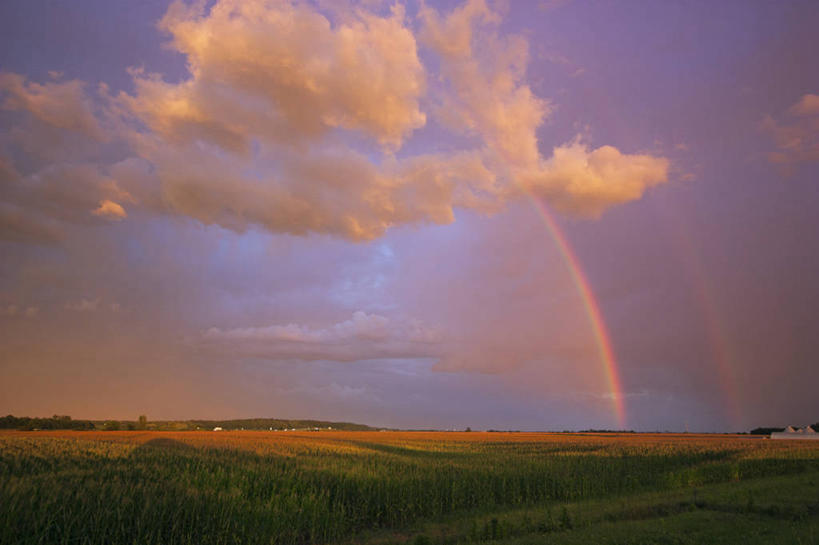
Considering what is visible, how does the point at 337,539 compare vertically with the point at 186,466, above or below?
below

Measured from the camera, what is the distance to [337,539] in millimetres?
13969

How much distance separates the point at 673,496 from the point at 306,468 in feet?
46.6

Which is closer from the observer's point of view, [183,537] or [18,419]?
[183,537]

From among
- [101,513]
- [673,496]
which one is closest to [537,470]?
[673,496]

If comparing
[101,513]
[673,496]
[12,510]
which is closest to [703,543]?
[673,496]

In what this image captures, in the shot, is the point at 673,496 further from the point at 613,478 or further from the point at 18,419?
the point at 18,419

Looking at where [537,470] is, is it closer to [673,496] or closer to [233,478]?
[673,496]

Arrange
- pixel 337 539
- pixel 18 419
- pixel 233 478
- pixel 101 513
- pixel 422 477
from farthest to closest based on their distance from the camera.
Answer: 1. pixel 18 419
2. pixel 422 477
3. pixel 233 478
4. pixel 337 539
5. pixel 101 513

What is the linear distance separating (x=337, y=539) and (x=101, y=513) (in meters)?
6.35

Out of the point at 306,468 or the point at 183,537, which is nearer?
the point at 183,537

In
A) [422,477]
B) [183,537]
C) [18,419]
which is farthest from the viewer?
[18,419]

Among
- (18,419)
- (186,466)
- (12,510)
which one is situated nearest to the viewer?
(12,510)

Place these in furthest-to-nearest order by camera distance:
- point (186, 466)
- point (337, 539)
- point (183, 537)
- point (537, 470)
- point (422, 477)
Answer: point (537, 470), point (422, 477), point (186, 466), point (337, 539), point (183, 537)

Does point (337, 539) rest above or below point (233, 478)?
below
